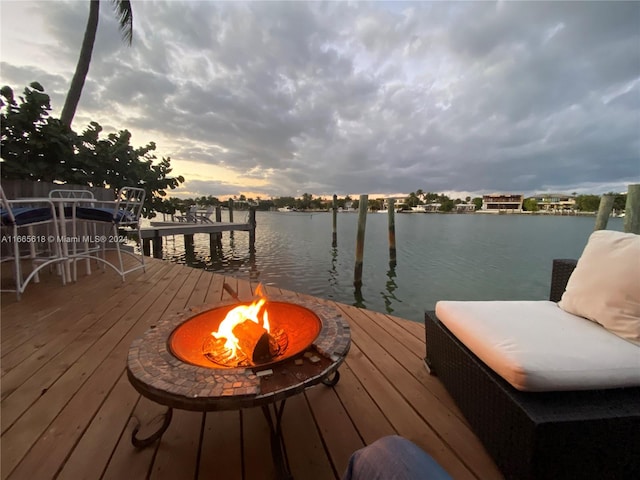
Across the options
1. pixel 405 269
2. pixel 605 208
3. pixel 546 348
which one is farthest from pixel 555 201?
pixel 546 348

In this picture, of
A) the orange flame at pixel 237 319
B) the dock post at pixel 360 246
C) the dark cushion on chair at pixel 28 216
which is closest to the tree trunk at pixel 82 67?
the dark cushion on chair at pixel 28 216

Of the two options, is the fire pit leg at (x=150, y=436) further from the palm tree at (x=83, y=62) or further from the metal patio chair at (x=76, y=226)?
the palm tree at (x=83, y=62)

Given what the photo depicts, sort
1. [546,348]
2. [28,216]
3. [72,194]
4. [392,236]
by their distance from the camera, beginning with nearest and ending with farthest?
[546,348] < [28,216] < [72,194] < [392,236]

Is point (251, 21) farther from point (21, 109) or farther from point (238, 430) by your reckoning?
point (238, 430)


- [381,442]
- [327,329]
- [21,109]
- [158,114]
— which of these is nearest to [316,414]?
[327,329]

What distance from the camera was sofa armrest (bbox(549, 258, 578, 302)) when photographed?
1.63 meters

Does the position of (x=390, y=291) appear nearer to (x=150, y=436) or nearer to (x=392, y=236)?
(x=392, y=236)

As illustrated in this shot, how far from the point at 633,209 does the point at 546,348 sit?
4.23 meters

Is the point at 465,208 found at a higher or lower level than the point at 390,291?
higher

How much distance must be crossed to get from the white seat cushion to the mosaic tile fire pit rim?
0.60 metres

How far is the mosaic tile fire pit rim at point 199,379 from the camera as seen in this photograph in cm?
72

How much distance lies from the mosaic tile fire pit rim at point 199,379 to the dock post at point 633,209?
4742mm

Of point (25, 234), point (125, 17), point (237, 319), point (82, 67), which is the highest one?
point (125, 17)

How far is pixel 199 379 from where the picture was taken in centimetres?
80
